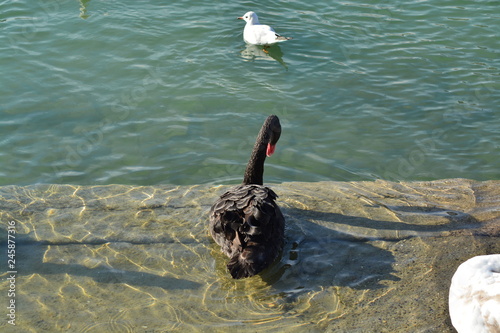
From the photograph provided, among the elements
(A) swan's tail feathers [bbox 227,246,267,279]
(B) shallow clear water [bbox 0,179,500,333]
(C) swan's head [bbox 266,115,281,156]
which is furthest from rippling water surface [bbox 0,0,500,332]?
(C) swan's head [bbox 266,115,281,156]

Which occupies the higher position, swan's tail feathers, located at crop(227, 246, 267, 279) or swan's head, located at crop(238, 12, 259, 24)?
swan's head, located at crop(238, 12, 259, 24)

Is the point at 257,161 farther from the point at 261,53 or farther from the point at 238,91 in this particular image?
the point at 261,53

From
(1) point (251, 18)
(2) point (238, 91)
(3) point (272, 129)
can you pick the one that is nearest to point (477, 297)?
(3) point (272, 129)

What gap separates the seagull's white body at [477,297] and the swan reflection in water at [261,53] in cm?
761

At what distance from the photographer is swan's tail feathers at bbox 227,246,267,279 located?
483 centimetres

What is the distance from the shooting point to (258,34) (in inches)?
450

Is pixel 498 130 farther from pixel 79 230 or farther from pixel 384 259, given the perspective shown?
pixel 79 230

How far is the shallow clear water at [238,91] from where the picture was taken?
8195 millimetres

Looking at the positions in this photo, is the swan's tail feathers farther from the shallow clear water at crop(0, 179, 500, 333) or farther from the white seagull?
the white seagull

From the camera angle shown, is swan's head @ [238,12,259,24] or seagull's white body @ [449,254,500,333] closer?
seagull's white body @ [449,254,500,333]

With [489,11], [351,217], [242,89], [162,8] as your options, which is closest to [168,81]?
[242,89]

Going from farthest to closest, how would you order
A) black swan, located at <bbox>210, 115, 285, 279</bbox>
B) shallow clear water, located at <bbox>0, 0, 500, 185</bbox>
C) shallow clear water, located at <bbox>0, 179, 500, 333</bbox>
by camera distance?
shallow clear water, located at <bbox>0, 0, 500, 185</bbox> < black swan, located at <bbox>210, 115, 285, 279</bbox> < shallow clear water, located at <bbox>0, 179, 500, 333</bbox>

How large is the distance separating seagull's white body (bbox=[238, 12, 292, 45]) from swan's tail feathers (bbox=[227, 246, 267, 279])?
7019mm

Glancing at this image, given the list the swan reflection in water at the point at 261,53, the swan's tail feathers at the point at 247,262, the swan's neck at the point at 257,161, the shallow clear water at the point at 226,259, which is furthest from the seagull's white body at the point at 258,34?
the swan's tail feathers at the point at 247,262
